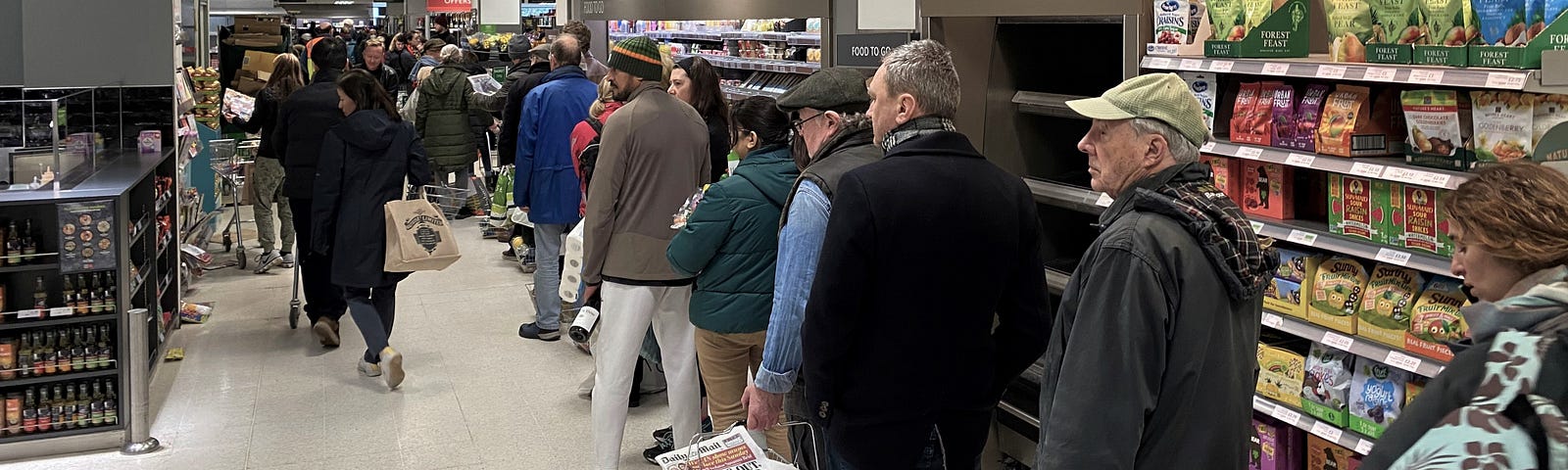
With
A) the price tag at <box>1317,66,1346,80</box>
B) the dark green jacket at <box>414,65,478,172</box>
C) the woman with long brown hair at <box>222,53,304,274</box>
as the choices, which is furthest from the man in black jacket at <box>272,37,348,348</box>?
the price tag at <box>1317,66,1346,80</box>

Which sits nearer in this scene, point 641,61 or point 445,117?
point 641,61

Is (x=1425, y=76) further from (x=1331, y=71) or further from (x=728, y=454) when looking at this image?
(x=728, y=454)

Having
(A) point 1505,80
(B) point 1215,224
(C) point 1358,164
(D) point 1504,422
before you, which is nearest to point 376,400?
(C) point 1358,164

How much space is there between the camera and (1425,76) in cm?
295

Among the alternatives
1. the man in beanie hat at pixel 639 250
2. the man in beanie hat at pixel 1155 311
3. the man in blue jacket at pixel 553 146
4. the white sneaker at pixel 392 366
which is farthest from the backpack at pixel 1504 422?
the man in blue jacket at pixel 553 146

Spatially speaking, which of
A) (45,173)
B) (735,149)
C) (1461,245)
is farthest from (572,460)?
(1461,245)

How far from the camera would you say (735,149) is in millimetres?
4461

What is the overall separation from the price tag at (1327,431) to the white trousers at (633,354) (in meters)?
1.99

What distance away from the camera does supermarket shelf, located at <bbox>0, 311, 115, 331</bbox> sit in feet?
16.7

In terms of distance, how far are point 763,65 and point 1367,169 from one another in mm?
4954

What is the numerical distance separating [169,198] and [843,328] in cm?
524

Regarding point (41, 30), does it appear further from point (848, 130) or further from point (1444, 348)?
point (1444, 348)

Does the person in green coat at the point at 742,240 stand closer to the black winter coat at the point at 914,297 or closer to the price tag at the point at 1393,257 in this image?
the black winter coat at the point at 914,297

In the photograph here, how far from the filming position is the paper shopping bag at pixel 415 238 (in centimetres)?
597
